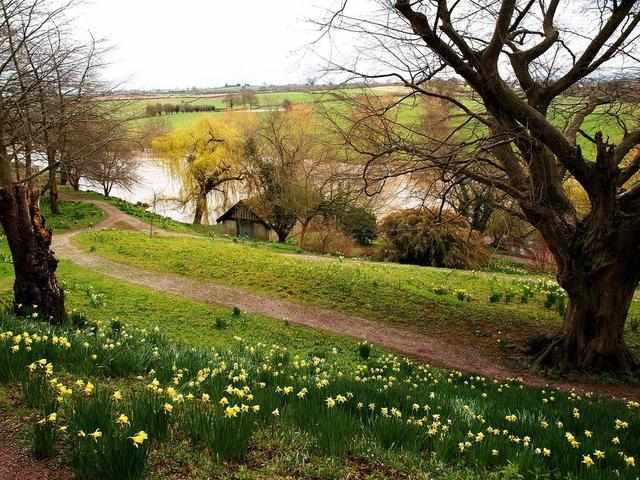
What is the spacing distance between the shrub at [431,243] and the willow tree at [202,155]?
18213 millimetres

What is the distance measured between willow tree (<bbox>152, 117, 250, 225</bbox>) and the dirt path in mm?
23203

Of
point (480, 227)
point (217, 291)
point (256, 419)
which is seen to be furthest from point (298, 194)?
point (256, 419)

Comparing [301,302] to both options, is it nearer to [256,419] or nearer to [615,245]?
[615,245]

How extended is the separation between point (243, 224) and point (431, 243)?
76.3 feet

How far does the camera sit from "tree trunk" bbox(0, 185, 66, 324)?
8219 mm

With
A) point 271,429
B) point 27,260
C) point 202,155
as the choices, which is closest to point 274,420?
point 271,429

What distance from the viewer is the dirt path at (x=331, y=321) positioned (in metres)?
8.97

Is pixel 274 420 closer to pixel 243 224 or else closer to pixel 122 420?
pixel 122 420

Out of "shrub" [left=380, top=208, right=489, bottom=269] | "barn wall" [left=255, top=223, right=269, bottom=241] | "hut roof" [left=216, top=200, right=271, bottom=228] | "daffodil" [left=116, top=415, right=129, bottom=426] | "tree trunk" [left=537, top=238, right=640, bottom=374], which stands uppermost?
"daffodil" [left=116, top=415, right=129, bottom=426]

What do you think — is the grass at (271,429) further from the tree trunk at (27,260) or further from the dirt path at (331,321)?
the dirt path at (331,321)

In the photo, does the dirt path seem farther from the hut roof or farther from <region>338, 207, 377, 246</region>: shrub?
the hut roof

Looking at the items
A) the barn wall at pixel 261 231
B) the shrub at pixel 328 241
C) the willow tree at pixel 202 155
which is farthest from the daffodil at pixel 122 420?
the barn wall at pixel 261 231

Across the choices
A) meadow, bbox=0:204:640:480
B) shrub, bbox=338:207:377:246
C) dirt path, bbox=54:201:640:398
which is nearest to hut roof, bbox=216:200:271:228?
shrub, bbox=338:207:377:246

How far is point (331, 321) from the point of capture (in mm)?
11375
